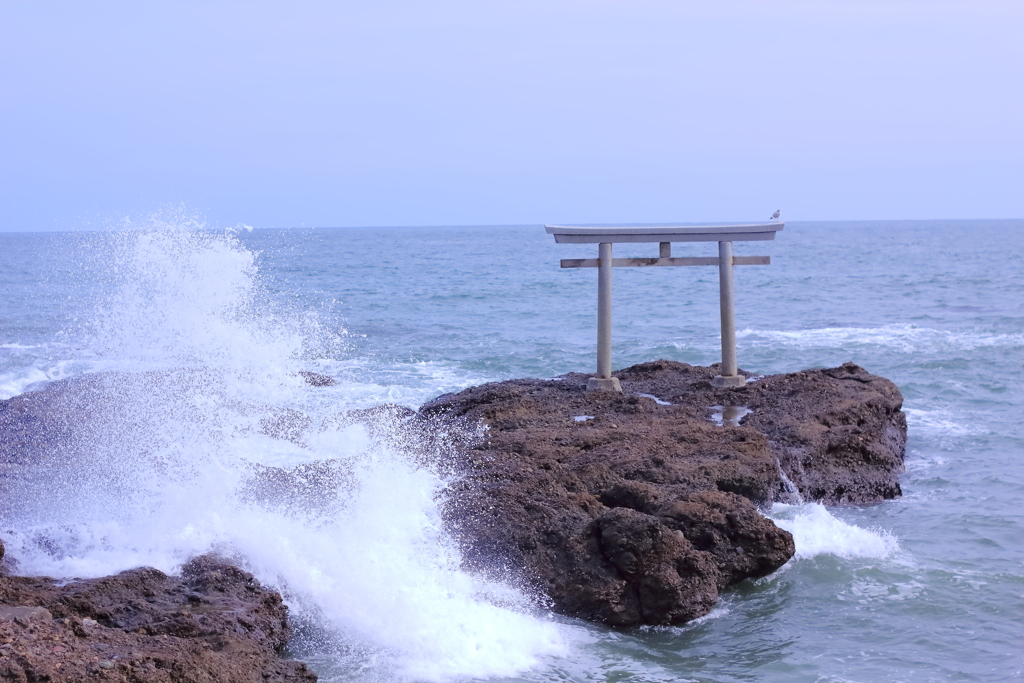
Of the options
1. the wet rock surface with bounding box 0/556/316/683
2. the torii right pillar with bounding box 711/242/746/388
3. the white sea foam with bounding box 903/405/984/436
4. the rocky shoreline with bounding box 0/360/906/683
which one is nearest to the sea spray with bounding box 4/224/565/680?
the rocky shoreline with bounding box 0/360/906/683

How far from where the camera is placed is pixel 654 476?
6945 mm

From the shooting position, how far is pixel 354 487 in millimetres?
6676

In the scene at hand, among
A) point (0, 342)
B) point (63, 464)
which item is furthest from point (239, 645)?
point (0, 342)

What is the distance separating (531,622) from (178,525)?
2.27 metres

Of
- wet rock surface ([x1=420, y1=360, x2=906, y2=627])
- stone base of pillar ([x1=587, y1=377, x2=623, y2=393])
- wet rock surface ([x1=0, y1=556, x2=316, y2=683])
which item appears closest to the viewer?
wet rock surface ([x1=0, y1=556, x2=316, y2=683])

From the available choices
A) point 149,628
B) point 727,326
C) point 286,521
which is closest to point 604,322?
point 727,326

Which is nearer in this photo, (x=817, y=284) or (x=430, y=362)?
(x=430, y=362)

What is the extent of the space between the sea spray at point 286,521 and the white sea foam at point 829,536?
91.3 inches

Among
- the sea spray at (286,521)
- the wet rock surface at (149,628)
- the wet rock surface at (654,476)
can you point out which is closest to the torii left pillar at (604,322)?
the wet rock surface at (654,476)

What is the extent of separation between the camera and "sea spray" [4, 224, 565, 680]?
5230 millimetres

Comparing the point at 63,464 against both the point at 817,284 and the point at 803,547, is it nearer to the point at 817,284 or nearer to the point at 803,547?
the point at 803,547

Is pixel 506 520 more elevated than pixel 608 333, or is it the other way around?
pixel 608 333

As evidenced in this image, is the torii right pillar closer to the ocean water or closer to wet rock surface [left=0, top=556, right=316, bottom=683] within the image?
the ocean water

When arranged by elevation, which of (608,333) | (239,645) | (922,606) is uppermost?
(608,333)
